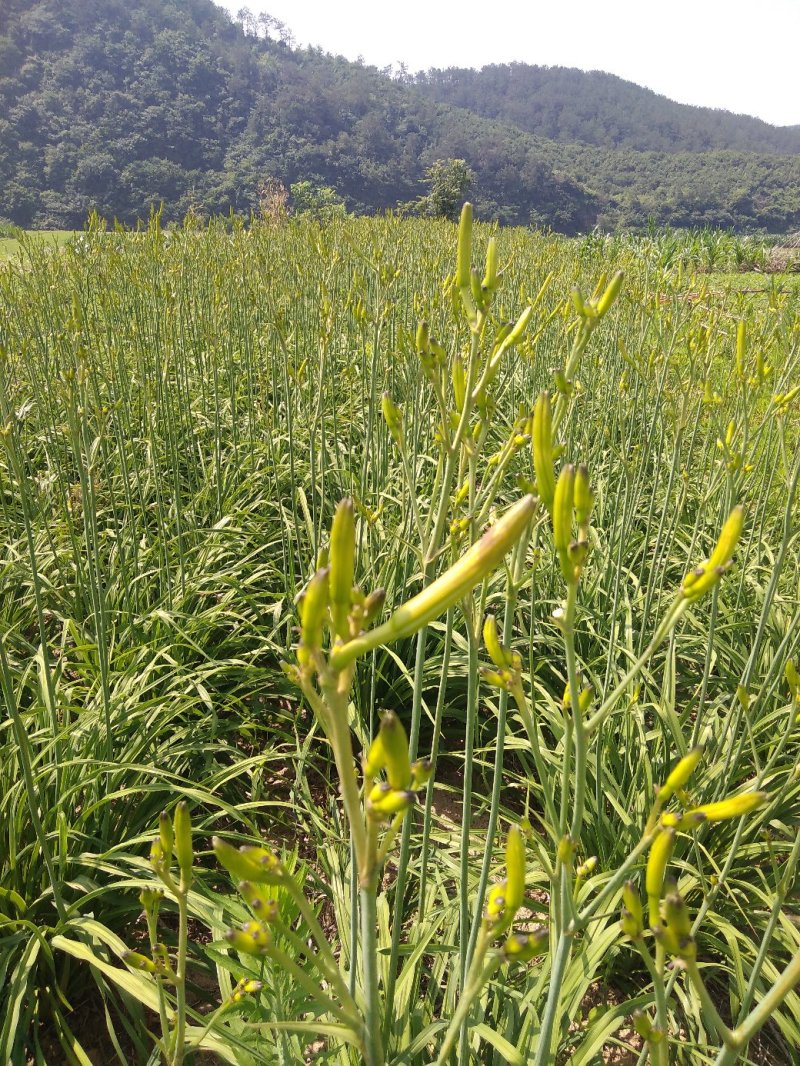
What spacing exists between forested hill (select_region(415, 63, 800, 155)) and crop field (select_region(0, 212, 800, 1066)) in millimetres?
137824

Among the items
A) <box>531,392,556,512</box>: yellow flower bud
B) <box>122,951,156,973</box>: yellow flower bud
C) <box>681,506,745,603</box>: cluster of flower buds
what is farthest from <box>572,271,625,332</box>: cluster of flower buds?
<box>122,951,156,973</box>: yellow flower bud

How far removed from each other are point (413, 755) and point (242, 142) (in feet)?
219

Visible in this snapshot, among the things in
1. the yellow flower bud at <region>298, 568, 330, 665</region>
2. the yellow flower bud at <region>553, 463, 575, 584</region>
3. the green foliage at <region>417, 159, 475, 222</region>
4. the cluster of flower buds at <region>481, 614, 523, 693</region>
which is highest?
the green foliage at <region>417, 159, 475, 222</region>

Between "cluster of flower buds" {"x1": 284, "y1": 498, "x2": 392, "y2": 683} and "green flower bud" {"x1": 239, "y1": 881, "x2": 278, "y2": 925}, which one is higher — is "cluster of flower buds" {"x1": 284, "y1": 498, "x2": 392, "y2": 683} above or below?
above

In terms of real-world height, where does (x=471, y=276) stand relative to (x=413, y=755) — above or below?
above

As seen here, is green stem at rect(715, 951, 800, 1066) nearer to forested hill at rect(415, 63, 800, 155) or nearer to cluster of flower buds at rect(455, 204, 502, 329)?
cluster of flower buds at rect(455, 204, 502, 329)

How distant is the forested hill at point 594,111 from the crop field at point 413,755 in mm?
137824

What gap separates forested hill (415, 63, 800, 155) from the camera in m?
120

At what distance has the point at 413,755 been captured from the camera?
1287 mm

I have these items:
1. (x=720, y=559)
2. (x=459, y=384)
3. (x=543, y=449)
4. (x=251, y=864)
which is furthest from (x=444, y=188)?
(x=251, y=864)

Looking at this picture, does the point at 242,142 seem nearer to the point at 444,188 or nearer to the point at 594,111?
the point at 444,188

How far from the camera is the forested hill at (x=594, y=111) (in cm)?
11981

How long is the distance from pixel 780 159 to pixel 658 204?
1137 inches

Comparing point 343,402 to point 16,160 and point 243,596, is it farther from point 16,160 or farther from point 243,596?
point 16,160
